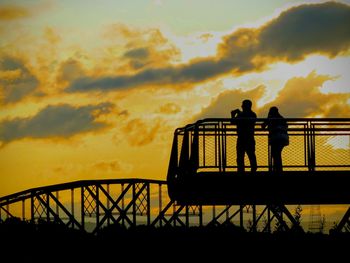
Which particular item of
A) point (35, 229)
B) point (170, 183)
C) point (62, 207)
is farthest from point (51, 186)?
point (170, 183)

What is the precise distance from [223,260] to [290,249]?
7.64 feet

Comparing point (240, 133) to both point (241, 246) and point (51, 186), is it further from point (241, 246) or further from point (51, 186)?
point (51, 186)

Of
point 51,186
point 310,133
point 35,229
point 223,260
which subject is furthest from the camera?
point 51,186

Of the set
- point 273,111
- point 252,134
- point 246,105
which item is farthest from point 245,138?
point 273,111

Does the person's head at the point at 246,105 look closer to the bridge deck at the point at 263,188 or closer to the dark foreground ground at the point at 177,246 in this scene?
the bridge deck at the point at 263,188

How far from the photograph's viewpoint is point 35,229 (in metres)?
33.2

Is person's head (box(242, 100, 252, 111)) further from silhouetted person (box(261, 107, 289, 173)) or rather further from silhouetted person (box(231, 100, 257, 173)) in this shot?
silhouetted person (box(261, 107, 289, 173))

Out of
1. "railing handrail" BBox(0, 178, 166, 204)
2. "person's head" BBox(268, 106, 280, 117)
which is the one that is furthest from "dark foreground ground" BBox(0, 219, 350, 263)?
"railing handrail" BBox(0, 178, 166, 204)

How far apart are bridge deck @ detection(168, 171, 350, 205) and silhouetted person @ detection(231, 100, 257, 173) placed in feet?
1.26

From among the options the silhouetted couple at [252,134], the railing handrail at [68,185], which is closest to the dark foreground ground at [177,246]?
the silhouetted couple at [252,134]

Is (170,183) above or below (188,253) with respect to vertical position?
above

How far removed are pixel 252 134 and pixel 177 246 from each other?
3.90 metres

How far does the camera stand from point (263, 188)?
28.1m

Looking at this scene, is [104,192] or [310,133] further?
[104,192]
